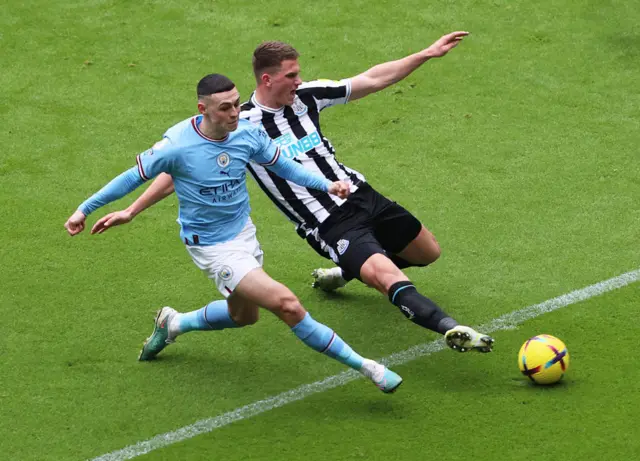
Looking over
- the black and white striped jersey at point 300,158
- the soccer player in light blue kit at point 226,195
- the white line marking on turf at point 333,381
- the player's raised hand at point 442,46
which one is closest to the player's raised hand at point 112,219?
the soccer player in light blue kit at point 226,195

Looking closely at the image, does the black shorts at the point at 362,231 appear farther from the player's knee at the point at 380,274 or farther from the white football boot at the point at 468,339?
the white football boot at the point at 468,339

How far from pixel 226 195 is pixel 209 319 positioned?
92 centimetres

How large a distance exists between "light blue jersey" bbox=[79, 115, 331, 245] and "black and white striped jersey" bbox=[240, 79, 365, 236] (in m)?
0.56

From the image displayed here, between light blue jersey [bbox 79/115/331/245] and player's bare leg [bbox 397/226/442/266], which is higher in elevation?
light blue jersey [bbox 79/115/331/245]

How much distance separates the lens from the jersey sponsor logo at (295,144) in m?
7.52

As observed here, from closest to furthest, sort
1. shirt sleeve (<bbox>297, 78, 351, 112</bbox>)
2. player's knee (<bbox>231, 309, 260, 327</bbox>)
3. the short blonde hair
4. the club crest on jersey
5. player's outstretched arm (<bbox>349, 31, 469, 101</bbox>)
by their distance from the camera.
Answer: player's knee (<bbox>231, 309, 260, 327</bbox>) → the short blonde hair → the club crest on jersey → shirt sleeve (<bbox>297, 78, 351, 112</bbox>) → player's outstretched arm (<bbox>349, 31, 469, 101</bbox>)

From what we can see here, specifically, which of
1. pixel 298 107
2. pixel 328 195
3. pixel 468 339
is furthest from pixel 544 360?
pixel 298 107

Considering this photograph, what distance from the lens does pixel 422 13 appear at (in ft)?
41.0

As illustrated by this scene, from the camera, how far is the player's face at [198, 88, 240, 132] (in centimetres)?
648

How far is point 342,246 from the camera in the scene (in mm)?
7242

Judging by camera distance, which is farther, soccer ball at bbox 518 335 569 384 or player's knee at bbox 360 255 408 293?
player's knee at bbox 360 255 408 293

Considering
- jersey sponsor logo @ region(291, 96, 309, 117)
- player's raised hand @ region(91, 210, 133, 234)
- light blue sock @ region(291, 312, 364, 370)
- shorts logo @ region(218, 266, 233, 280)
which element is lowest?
light blue sock @ region(291, 312, 364, 370)

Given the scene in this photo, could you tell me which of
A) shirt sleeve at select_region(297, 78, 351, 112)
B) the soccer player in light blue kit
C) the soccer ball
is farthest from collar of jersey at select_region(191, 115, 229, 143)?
the soccer ball

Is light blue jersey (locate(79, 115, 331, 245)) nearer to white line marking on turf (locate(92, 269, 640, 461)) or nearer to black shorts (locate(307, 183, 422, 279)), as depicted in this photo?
black shorts (locate(307, 183, 422, 279))
